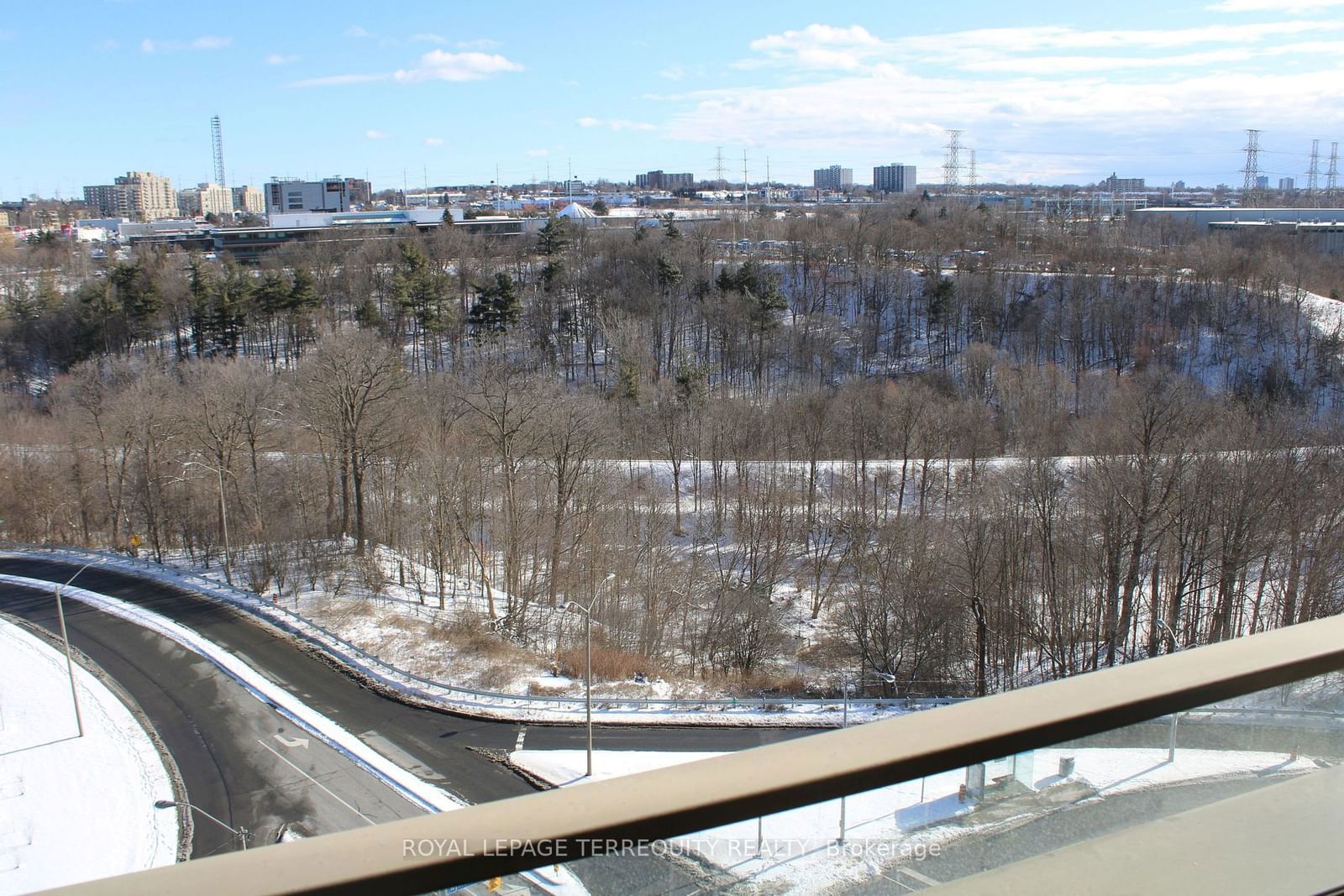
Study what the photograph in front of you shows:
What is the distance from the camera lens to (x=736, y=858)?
89 centimetres

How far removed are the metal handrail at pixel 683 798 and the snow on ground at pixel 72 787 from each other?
8790 mm

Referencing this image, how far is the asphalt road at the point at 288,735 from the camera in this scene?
33.0ft

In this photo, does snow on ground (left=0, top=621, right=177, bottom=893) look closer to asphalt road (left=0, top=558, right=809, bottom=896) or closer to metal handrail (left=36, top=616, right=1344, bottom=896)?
asphalt road (left=0, top=558, right=809, bottom=896)

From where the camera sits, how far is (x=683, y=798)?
2.39 ft

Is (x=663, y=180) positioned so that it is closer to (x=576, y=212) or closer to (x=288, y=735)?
(x=576, y=212)

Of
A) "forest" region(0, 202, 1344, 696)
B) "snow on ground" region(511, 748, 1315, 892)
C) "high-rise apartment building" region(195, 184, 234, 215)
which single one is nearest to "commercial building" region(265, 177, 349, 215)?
"forest" region(0, 202, 1344, 696)

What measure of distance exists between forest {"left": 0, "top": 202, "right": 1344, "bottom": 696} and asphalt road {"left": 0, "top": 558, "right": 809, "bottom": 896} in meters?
2.38

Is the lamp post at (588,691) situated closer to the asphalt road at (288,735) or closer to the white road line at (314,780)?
the asphalt road at (288,735)

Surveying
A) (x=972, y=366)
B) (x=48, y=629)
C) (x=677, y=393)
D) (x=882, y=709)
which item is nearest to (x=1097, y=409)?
(x=972, y=366)

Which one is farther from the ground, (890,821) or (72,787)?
(890,821)

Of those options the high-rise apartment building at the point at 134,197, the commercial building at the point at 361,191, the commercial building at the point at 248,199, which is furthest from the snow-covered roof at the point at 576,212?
the commercial building at the point at 248,199

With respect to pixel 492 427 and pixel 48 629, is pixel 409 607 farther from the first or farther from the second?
pixel 48 629

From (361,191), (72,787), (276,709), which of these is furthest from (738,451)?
(361,191)

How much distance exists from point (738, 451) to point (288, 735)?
41.8 ft
